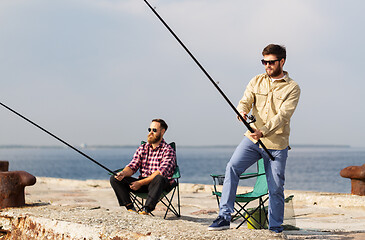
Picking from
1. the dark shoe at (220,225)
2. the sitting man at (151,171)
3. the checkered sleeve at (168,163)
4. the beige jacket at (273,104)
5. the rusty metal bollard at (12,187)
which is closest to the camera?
the dark shoe at (220,225)

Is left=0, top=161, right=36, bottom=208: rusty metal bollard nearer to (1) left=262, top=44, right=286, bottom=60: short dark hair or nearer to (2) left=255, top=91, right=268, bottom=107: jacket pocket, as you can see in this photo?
(2) left=255, top=91, right=268, bottom=107: jacket pocket

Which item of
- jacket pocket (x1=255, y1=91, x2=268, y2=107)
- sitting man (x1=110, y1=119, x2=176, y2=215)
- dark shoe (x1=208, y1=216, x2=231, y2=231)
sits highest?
jacket pocket (x1=255, y1=91, x2=268, y2=107)

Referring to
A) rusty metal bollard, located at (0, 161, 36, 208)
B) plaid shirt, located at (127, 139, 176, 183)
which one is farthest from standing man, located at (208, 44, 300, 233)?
rusty metal bollard, located at (0, 161, 36, 208)

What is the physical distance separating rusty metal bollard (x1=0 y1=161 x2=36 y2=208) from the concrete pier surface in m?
0.15

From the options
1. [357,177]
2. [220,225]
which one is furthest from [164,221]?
[357,177]

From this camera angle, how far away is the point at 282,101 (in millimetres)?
4164

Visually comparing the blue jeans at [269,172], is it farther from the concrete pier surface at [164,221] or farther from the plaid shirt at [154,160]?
the plaid shirt at [154,160]

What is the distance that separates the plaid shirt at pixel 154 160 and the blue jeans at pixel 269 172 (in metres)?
1.39

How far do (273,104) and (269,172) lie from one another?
58 centimetres

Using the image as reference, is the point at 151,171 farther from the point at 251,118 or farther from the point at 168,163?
the point at 251,118

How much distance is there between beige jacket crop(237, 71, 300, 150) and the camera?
13.5 ft

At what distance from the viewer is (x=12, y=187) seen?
18.9 ft

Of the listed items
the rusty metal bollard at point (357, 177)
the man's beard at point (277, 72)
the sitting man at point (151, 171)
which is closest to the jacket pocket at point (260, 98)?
the man's beard at point (277, 72)

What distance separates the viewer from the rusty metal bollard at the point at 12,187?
5691mm
